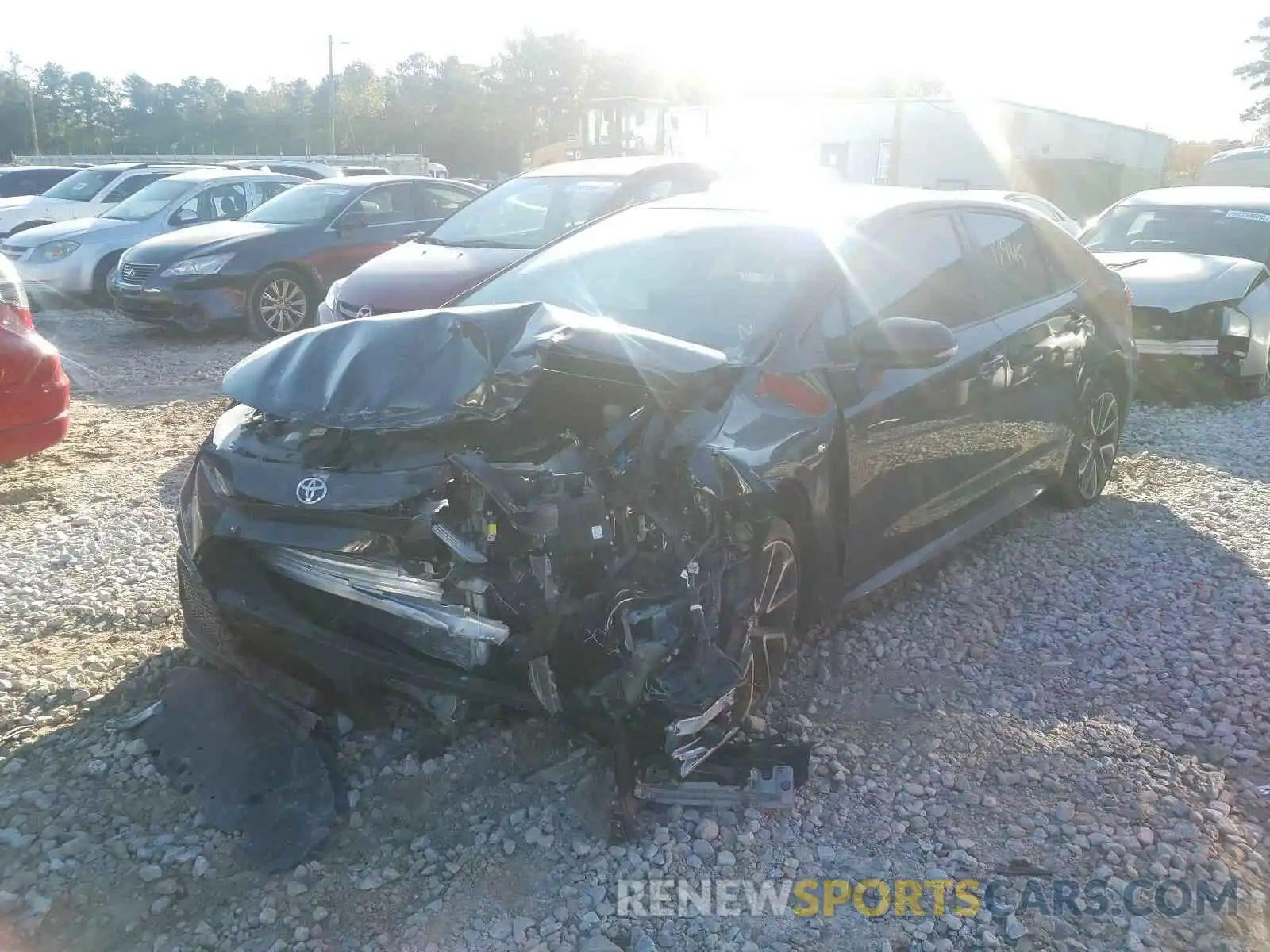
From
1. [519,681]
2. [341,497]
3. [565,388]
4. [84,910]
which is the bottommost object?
[84,910]

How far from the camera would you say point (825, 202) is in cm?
460

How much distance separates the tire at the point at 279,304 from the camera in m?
10.6

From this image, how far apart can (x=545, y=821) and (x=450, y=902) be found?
0.40 metres

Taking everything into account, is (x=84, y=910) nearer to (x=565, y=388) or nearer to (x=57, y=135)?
(x=565, y=388)

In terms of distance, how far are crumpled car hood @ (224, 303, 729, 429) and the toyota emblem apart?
6.3 inches

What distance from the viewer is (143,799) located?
3230mm

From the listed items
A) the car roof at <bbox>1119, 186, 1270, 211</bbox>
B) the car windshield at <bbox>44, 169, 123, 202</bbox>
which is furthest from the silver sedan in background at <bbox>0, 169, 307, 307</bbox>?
the car roof at <bbox>1119, 186, 1270, 211</bbox>

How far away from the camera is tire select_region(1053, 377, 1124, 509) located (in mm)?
5703

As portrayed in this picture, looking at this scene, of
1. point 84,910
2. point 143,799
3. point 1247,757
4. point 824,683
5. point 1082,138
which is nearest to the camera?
point 84,910

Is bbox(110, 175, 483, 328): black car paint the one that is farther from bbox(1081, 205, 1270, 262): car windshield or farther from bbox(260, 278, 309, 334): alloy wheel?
bbox(1081, 205, 1270, 262): car windshield

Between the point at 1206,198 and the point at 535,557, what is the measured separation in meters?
9.38

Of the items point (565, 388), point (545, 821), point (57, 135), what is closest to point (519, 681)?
point (545, 821)

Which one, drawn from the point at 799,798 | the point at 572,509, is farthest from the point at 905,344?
the point at 799,798

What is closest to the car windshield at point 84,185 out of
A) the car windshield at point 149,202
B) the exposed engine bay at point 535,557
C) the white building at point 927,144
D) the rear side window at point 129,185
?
the rear side window at point 129,185
